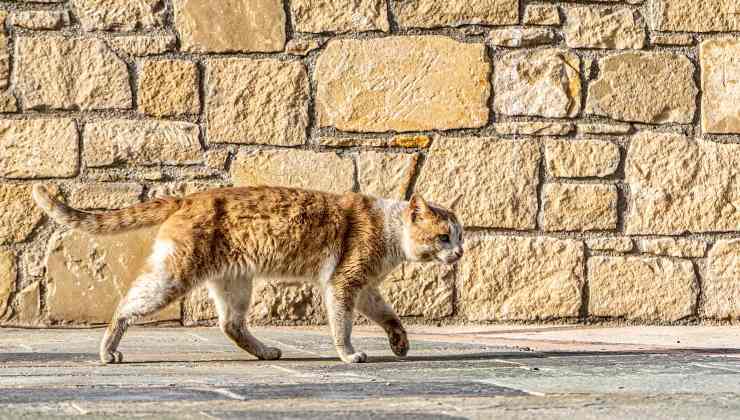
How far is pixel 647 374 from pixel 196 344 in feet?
7.69

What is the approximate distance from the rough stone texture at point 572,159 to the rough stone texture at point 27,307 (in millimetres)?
2900

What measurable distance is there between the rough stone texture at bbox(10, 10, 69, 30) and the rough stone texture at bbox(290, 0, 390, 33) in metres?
1.25

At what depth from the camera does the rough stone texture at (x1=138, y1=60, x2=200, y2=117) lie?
250 inches

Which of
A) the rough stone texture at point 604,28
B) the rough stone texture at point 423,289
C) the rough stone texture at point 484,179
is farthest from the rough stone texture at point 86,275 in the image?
the rough stone texture at point 604,28

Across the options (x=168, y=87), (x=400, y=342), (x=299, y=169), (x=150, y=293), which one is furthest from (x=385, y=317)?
(x=168, y=87)

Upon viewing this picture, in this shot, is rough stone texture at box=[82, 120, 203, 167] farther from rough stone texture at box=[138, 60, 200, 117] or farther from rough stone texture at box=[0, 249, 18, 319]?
rough stone texture at box=[0, 249, 18, 319]

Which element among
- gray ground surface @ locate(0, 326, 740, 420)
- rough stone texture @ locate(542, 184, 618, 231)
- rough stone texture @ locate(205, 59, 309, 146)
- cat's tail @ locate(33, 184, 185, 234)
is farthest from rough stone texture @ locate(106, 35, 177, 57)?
rough stone texture @ locate(542, 184, 618, 231)

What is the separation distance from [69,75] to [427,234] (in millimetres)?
2383

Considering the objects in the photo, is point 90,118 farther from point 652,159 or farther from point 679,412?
point 679,412

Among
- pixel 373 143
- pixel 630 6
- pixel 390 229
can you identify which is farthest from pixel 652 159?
pixel 390 229

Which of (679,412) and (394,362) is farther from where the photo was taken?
(394,362)

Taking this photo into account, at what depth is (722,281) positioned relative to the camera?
258 inches

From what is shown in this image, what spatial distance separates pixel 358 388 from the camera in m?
3.56

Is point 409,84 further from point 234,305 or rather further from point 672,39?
point 234,305
